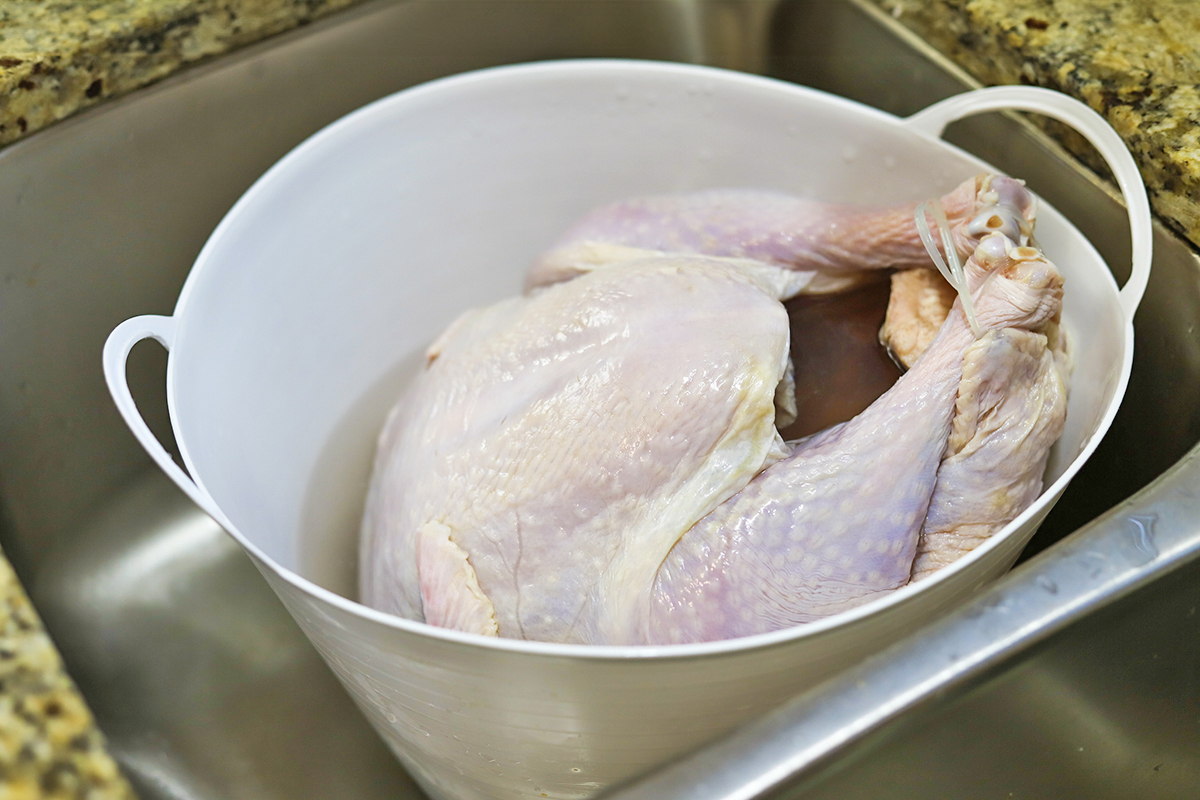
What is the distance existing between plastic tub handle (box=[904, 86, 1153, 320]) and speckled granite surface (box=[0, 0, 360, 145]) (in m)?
0.67

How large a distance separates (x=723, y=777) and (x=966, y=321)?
415 mm

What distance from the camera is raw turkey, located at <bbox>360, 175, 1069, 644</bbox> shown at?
59cm

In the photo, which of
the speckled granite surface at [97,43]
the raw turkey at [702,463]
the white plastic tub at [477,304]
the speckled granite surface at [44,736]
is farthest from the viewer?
the speckled granite surface at [97,43]

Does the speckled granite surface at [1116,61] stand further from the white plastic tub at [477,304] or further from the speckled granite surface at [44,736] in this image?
the speckled granite surface at [44,736]

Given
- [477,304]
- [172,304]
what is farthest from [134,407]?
[477,304]

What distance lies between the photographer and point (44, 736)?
29 cm

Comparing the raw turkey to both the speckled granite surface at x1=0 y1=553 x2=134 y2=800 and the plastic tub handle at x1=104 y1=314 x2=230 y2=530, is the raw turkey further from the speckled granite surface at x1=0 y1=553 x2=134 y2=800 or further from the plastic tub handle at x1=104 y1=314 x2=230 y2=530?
the speckled granite surface at x1=0 y1=553 x2=134 y2=800

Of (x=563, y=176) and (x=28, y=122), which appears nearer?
(x=28, y=122)

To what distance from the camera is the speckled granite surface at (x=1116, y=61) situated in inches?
26.6

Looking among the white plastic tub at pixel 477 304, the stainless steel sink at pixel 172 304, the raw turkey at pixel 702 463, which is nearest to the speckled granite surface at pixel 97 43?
the stainless steel sink at pixel 172 304

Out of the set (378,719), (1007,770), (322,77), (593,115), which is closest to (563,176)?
(593,115)

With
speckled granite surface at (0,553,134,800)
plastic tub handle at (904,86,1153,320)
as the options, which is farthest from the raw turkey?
speckled granite surface at (0,553,134,800)

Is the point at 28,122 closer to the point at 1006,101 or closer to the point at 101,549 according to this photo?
the point at 101,549

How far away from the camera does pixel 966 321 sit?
0.63 meters
